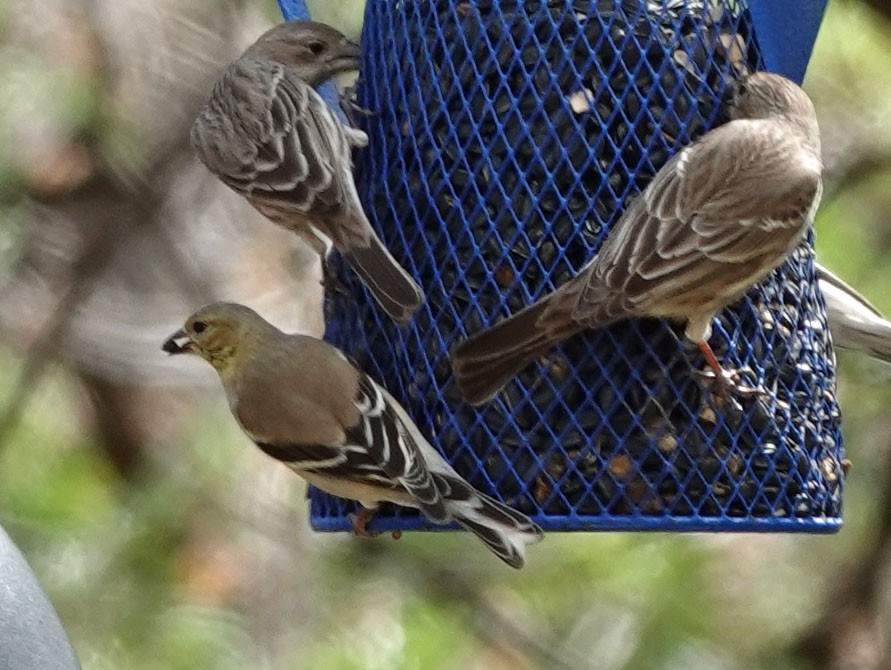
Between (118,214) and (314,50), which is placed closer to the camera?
(314,50)

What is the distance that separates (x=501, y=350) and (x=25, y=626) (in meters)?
1.94

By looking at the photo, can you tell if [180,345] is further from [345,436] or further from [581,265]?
[581,265]

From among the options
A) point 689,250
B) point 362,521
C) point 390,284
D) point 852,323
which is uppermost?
point 689,250

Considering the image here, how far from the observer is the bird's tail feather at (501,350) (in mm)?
4766

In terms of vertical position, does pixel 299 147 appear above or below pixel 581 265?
below

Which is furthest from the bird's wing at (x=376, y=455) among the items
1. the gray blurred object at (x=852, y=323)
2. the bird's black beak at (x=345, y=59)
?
the gray blurred object at (x=852, y=323)

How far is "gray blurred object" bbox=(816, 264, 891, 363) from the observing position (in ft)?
19.8

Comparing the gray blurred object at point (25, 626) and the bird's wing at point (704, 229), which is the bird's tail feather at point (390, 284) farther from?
the gray blurred object at point (25, 626)

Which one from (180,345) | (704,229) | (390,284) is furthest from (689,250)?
(180,345)

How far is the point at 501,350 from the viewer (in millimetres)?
4781

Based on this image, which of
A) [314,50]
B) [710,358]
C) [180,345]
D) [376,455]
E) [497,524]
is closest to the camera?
[497,524]

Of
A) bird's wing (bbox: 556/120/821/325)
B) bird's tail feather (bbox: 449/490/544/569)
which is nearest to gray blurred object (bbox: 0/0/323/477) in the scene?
bird's tail feather (bbox: 449/490/544/569)

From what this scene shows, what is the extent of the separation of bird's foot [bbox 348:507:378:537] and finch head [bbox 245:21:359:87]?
5.55 feet

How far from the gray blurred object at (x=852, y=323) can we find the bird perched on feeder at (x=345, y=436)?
1.82 m
